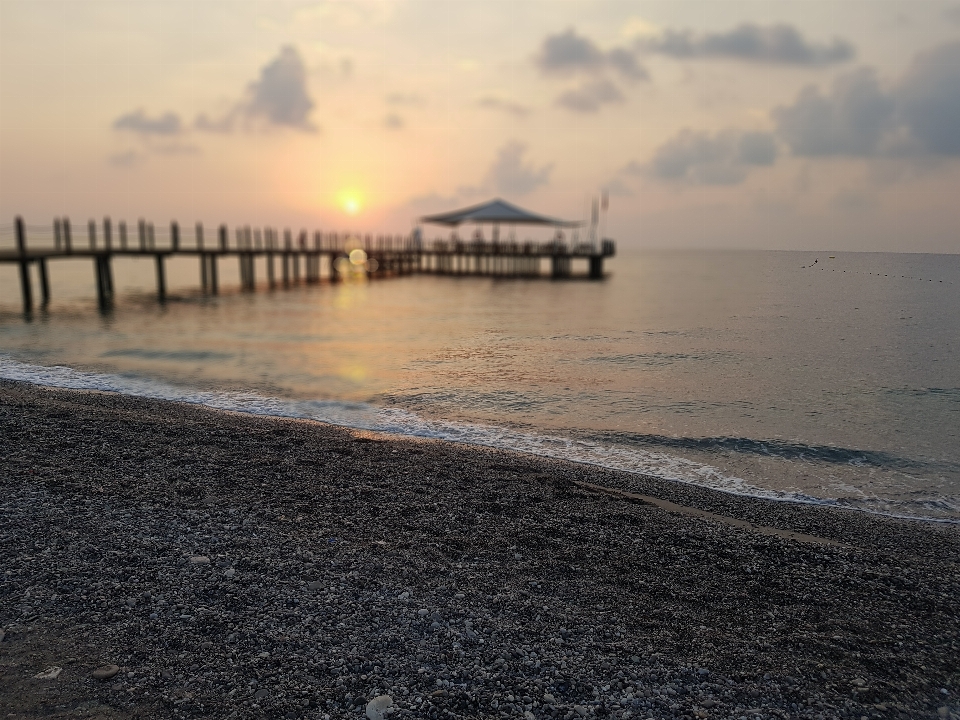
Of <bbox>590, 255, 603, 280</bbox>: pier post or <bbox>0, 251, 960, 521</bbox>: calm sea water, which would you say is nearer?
<bbox>0, 251, 960, 521</bbox>: calm sea water

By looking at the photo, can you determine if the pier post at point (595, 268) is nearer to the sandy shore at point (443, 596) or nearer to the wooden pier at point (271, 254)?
the wooden pier at point (271, 254)

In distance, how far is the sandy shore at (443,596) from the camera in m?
3.65

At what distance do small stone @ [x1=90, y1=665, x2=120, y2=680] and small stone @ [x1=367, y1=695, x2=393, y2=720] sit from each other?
1434mm

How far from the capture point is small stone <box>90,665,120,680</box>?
3660 millimetres

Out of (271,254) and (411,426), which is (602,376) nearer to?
(411,426)

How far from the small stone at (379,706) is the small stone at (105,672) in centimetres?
143

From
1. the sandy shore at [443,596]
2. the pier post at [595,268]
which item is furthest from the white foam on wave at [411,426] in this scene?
the pier post at [595,268]

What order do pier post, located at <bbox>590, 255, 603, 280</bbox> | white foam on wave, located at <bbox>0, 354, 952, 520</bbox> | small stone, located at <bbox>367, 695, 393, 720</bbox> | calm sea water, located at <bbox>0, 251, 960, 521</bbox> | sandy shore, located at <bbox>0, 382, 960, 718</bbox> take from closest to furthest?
small stone, located at <bbox>367, 695, 393, 720</bbox>
sandy shore, located at <bbox>0, 382, 960, 718</bbox>
white foam on wave, located at <bbox>0, 354, 952, 520</bbox>
calm sea water, located at <bbox>0, 251, 960, 521</bbox>
pier post, located at <bbox>590, 255, 603, 280</bbox>

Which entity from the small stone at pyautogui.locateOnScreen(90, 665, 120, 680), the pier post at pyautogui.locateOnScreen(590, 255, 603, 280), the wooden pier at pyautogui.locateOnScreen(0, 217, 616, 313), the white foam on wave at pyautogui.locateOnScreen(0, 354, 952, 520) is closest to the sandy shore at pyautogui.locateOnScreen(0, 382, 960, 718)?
the small stone at pyautogui.locateOnScreen(90, 665, 120, 680)

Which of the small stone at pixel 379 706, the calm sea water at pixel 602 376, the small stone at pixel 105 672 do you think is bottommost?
the calm sea water at pixel 602 376

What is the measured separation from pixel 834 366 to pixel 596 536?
14466mm

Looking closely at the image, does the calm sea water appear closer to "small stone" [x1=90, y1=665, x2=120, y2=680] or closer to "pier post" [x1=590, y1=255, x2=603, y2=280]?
"small stone" [x1=90, y1=665, x2=120, y2=680]

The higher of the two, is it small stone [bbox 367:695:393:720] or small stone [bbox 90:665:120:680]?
small stone [bbox 90:665:120:680]

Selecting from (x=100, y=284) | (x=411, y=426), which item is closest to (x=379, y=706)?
(x=411, y=426)
